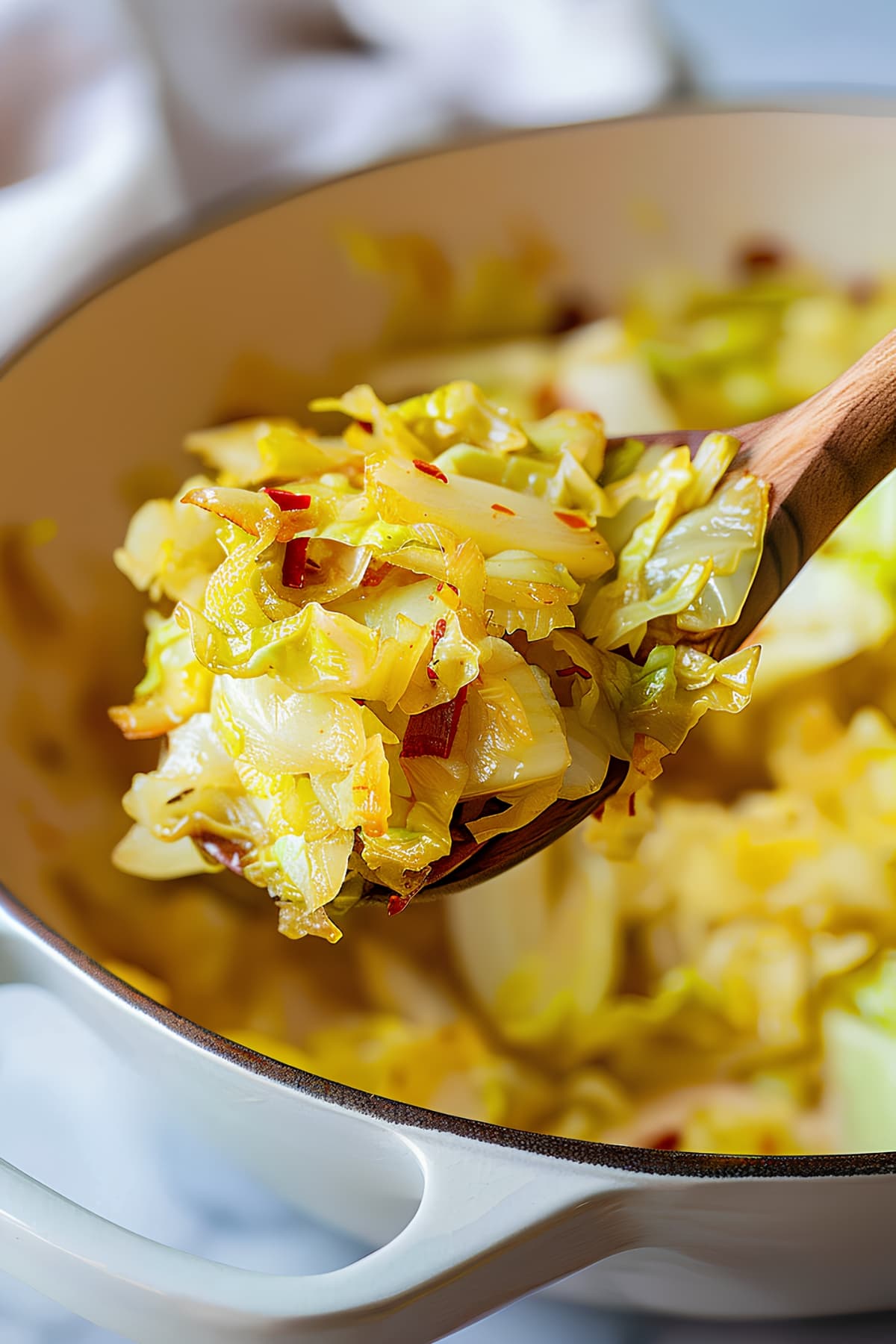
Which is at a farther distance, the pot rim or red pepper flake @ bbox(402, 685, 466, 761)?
red pepper flake @ bbox(402, 685, 466, 761)

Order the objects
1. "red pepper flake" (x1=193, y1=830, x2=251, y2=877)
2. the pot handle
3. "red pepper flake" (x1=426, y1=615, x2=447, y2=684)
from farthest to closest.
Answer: "red pepper flake" (x1=193, y1=830, x2=251, y2=877)
"red pepper flake" (x1=426, y1=615, x2=447, y2=684)
the pot handle

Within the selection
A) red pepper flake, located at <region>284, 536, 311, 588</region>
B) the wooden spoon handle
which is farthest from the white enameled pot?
the wooden spoon handle

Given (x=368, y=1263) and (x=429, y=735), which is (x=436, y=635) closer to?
(x=429, y=735)

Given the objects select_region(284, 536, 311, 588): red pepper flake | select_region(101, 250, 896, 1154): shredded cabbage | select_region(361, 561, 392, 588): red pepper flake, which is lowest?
select_region(101, 250, 896, 1154): shredded cabbage

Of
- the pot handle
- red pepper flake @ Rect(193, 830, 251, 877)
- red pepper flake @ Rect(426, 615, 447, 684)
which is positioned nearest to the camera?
the pot handle

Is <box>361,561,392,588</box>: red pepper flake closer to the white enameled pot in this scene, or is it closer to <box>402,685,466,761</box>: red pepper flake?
<box>402,685,466,761</box>: red pepper flake

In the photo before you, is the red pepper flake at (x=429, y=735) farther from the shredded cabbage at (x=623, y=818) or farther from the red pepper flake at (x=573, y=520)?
the red pepper flake at (x=573, y=520)

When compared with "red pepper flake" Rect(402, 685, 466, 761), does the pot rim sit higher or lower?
lower
